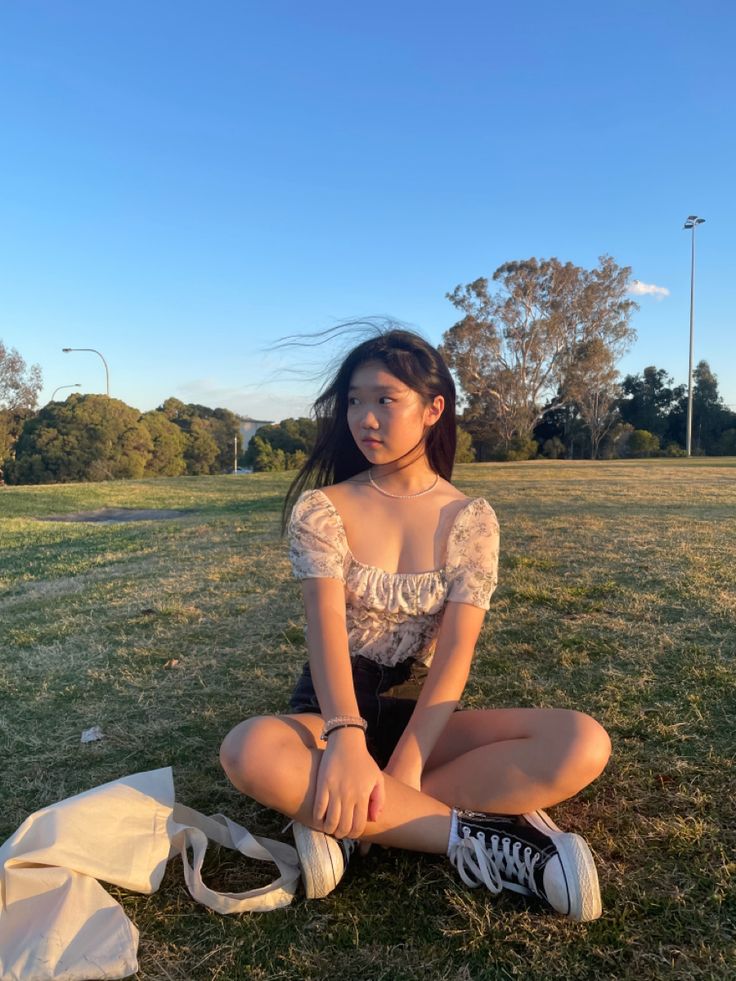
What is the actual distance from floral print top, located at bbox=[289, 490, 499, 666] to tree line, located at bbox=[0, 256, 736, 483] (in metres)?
22.6

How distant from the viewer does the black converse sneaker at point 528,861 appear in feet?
4.20

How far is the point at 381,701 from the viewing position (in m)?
1.75

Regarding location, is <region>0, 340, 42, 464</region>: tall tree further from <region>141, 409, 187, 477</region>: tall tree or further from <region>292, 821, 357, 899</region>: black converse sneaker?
<region>292, 821, 357, 899</region>: black converse sneaker

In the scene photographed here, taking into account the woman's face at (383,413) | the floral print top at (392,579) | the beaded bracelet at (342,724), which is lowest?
the beaded bracelet at (342,724)

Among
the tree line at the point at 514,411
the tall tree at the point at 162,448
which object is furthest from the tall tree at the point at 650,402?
the tall tree at the point at 162,448

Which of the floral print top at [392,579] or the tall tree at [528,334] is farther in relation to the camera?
the tall tree at [528,334]

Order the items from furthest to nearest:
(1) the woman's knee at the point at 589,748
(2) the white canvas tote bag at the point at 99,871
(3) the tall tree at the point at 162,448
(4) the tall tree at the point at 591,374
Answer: (4) the tall tree at the point at 591,374, (3) the tall tree at the point at 162,448, (1) the woman's knee at the point at 589,748, (2) the white canvas tote bag at the point at 99,871

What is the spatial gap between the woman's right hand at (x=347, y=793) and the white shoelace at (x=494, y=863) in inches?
8.2

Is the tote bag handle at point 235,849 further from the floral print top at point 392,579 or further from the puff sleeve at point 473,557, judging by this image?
the puff sleeve at point 473,557

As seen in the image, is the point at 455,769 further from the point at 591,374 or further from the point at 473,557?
the point at 591,374

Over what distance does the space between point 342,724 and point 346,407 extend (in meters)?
0.89

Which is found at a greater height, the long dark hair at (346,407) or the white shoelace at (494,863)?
the long dark hair at (346,407)

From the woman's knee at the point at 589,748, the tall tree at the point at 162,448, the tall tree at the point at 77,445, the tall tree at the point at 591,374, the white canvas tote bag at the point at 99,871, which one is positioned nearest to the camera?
the white canvas tote bag at the point at 99,871

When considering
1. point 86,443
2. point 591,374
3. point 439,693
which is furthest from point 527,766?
point 591,374
